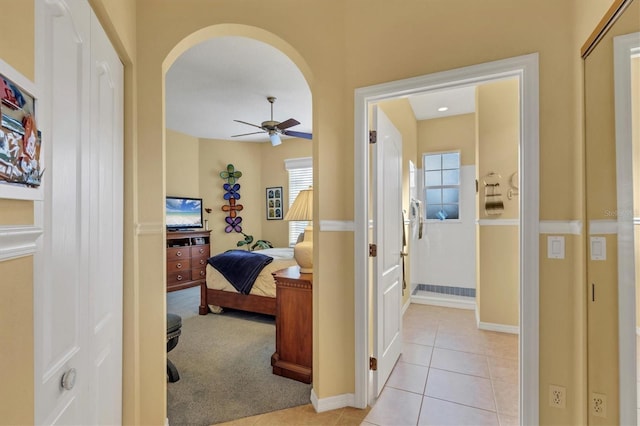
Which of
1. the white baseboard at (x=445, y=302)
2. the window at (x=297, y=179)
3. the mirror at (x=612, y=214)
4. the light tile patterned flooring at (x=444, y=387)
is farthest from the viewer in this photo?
the window at (x=297, y=179)

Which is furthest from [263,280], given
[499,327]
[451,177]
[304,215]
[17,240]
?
[451,177]

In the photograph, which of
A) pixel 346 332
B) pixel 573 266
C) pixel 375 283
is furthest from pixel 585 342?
pixel 346 332

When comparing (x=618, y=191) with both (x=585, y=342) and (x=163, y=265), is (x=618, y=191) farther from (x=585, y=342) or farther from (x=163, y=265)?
(x=163, y=265)

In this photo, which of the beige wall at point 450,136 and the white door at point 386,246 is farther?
the beige wall at point 450,136

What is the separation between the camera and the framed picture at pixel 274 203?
262 inches

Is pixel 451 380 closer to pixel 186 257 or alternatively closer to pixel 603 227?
pixel 603 227

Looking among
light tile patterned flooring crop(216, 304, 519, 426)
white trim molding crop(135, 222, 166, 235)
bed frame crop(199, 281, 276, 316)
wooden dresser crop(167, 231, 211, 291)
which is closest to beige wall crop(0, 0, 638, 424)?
white trim molding crop(135, 222, 166, 235)

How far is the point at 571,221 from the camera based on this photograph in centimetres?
153

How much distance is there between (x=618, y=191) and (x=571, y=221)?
0.31m

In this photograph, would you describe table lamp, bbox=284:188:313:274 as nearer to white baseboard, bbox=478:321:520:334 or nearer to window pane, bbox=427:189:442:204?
white baseboard, bbox=478:321:520:334

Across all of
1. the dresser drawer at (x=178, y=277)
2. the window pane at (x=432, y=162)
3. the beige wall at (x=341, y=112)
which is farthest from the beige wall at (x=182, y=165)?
the window pane at (x=432, y=162)

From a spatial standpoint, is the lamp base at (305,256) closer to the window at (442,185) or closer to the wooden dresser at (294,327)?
the wooden dresser at (294,327)

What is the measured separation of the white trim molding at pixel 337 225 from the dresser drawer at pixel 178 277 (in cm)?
410

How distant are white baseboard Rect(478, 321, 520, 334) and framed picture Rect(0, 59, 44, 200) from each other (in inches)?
156
